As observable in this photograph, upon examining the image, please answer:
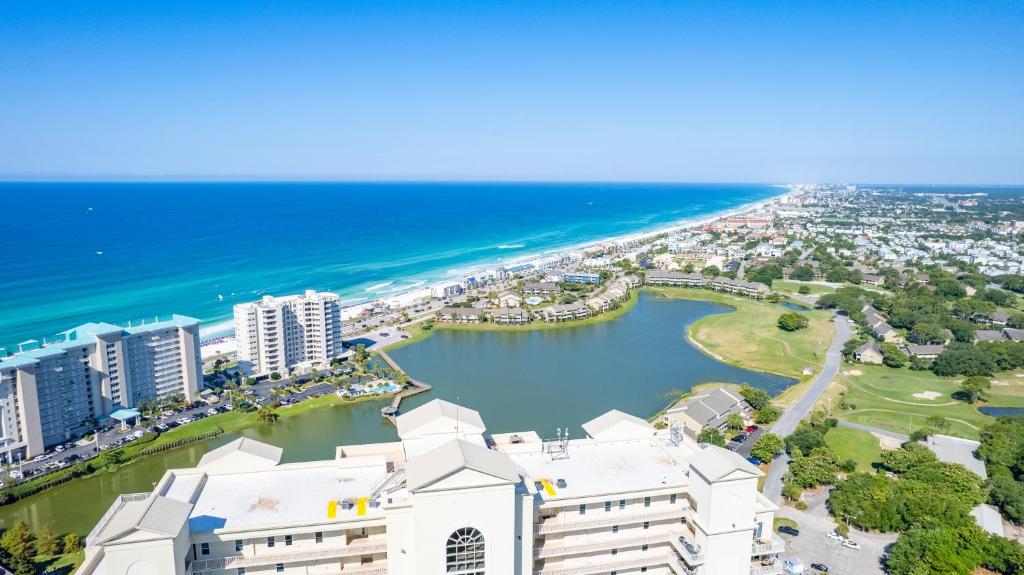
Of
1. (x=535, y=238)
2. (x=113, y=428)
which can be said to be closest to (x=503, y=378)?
(x=113, y=428)

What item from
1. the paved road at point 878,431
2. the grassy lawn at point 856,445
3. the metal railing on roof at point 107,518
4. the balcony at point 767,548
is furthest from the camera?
the paved road at point 878,431

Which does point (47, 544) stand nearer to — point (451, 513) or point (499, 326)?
point (451, 513)

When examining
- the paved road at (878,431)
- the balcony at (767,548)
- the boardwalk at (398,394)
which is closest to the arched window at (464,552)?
the balcony at (767,548)

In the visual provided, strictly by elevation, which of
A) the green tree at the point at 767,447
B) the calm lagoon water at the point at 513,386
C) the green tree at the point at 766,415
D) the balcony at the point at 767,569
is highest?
the balcony at the point at 767,569

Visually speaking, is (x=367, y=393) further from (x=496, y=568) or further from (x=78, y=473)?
(x=496, y=568)

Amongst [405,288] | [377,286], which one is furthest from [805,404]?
[377,286]

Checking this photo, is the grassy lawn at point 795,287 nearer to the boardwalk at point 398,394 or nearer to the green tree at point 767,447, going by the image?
the green tree at point 767,447

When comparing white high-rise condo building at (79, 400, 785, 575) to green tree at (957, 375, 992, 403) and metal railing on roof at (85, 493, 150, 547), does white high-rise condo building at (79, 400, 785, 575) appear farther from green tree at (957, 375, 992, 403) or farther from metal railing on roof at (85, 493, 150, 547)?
green tree at (957, 375, 992, 403)
